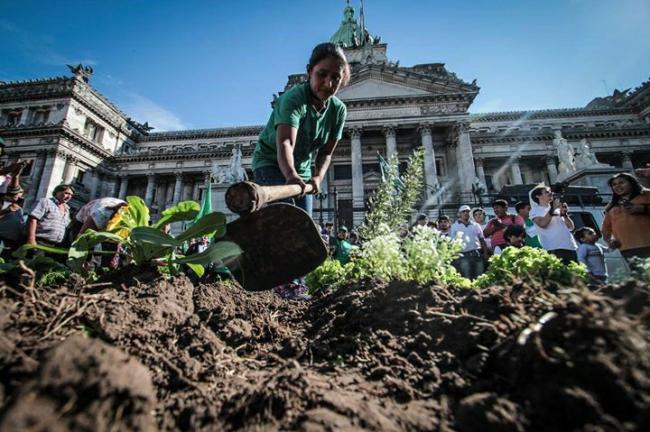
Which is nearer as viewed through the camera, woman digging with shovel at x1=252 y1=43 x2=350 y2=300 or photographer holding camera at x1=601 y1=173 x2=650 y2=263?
woman digging with shovel at x1=252 y1=43 x2=350 y2=300

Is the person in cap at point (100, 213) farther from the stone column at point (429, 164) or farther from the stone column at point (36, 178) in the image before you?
the stone column at point (36, 178)

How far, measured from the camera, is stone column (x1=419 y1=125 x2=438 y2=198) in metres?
20.7

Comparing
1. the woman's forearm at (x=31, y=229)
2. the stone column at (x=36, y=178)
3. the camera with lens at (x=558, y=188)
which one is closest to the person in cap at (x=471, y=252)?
the camera with lens at (x=558, y=188)

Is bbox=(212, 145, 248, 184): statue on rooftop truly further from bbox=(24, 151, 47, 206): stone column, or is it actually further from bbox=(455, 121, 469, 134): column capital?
bbox=(24, 151, 47, 206): stone column

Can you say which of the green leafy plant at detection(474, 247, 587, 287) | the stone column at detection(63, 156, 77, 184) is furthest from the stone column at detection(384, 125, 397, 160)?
the stone column at detection(63, 156, 77, 184)

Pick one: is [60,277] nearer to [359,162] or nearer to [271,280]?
[271,280]

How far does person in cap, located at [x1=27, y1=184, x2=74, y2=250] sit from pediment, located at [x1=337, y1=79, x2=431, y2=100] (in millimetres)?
22568

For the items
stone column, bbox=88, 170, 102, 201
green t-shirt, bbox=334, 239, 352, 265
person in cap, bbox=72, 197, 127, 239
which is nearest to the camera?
person in cap, bbox=72, 197, 127, 239

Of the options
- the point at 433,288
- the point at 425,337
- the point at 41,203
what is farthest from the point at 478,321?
the point at 41,203

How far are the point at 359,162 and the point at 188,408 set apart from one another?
22.7 m

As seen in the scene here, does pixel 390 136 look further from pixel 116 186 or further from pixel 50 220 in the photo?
pixel 116 186

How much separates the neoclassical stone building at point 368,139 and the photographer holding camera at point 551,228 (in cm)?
1322

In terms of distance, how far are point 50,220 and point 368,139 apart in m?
24.5

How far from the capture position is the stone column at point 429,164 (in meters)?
20.7
